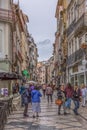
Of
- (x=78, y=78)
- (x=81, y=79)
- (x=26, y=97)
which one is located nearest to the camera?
(x=26, y=97)

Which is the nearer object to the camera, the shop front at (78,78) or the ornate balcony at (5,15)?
the shop front at (78,78)

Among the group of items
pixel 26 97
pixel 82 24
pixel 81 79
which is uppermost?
pixel 82 24

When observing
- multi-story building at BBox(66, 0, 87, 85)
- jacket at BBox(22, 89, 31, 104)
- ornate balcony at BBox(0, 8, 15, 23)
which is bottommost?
jacket at BBox(22, 89, 31, 104)

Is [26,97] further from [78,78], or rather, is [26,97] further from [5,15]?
[78,78]

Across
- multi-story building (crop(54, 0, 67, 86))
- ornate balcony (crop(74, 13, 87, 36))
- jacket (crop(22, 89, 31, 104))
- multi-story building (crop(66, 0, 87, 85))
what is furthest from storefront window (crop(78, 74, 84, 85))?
jacket (crop(22, 89, 31, 104))

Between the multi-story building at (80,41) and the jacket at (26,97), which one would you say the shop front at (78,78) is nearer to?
the multi-story building at (80,41)

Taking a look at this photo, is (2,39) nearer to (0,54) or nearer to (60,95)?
(0,54)

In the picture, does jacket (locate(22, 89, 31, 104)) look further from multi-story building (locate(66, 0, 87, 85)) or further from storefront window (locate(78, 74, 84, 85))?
storefront window (locate(78, 74, 84, 85))

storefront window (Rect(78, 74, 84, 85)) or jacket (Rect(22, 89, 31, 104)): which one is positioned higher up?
storefront window (Rect(78, 74, 84, 85))

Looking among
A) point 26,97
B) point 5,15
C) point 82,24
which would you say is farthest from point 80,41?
point 26,97

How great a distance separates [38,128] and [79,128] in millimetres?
1542

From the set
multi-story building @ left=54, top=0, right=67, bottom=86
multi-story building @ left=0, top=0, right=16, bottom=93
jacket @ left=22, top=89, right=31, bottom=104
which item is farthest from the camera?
multi-story building @ left=54, top=0, right=67, bottom=86

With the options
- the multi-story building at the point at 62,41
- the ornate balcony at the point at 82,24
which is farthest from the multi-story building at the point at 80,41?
the multi-story building at the point at 62,41

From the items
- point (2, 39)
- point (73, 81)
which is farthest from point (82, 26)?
point (73, 81)
